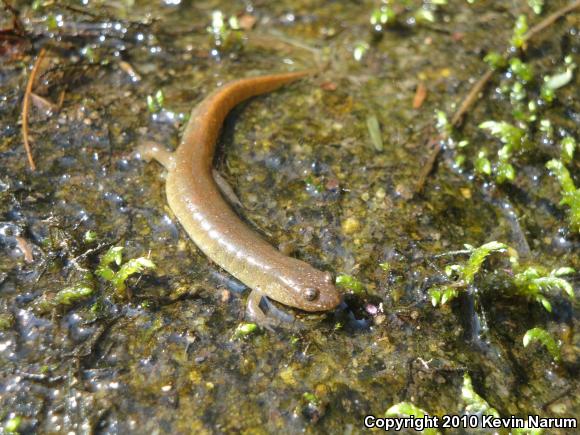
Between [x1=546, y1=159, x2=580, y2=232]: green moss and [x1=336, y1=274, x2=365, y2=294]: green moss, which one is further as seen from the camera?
[x1=546, y1=159, x2=580, y2=232]: green moss

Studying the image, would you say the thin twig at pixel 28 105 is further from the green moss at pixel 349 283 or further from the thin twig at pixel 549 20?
the thin twig at pixel 549 20

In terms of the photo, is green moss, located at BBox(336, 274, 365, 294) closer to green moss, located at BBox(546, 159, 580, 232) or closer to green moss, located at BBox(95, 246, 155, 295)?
green moss, located at BBox(95, 246, 155, 295)

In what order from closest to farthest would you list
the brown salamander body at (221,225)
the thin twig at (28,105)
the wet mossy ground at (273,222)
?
the wet mossy ground at (273,222), the brown salamander body at (221,225), the thin twig at (28,105)

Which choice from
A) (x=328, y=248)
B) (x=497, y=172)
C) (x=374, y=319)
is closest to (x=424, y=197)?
(x=497, y=172)

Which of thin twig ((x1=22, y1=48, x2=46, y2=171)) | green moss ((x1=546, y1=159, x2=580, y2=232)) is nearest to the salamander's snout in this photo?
green moss ((x1=546, y1=159, x2=580, y2=232))

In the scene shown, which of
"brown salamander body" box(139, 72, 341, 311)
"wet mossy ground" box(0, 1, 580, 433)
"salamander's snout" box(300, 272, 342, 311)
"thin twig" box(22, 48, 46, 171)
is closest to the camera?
"wet mossy ground" box(0, 1, 580, 433)

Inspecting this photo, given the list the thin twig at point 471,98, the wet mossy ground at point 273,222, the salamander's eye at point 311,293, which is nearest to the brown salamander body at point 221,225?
the salamander's eye at point 311,293

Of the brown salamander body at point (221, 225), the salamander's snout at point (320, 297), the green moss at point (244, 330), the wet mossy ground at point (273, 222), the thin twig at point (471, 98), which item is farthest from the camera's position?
the thin twig at point (471, 98)
